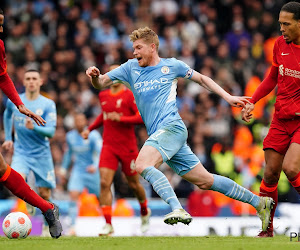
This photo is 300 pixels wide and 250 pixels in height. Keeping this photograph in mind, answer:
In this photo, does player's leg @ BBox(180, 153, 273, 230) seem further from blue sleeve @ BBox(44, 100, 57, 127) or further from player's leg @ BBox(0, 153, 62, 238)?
blue sleeve @ BBox(44, 100, 57, 127)

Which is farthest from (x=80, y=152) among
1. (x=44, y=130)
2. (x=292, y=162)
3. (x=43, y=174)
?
(x=292, y=162)

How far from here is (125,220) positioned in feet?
43.3

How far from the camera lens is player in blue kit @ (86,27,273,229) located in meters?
8.38

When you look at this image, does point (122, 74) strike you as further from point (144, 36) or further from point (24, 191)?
point (24, 191)

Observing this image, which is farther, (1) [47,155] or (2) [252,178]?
(2) [252,178]

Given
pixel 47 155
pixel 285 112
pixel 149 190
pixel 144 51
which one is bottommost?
pixel 149 190

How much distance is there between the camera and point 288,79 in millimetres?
8828

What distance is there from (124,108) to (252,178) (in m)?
4.85

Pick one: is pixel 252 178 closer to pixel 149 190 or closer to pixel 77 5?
pixel 149 190

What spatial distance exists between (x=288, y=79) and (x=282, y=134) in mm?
697

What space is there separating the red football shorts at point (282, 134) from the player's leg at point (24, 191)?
281cm

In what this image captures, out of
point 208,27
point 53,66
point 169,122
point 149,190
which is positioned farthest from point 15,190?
point 208,27

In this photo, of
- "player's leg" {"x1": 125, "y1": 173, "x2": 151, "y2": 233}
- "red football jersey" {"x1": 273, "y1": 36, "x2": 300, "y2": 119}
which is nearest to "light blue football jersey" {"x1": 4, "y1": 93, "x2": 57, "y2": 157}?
"player's leg" {"x1": 125, "y1": 173, "x2": 151, "y2": 233}

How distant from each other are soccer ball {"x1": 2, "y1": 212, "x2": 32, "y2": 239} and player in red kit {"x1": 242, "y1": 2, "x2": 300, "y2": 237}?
2972 mm
